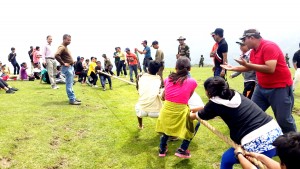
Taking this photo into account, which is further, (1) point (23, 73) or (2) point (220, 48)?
(1) point (23, 73)

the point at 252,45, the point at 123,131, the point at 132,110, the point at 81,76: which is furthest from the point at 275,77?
the point at 81,76

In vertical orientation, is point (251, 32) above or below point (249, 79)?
above

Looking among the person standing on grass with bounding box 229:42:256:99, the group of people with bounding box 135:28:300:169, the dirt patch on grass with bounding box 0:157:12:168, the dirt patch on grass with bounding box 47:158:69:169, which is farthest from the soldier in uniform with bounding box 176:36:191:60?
the dirt patch on grass with bounding box 0:157:12:168

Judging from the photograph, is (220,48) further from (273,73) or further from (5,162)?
(5,162)

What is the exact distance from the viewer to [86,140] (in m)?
7.82

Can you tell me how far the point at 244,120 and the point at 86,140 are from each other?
503 centimetres

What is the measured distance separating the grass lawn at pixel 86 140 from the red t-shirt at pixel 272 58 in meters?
2.00

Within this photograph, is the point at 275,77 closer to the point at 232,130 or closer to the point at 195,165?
the point at 232,130

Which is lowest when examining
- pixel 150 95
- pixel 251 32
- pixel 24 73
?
pixel 24 73

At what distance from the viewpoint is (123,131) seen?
8.47 meters

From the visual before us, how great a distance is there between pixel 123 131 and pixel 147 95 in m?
1.69

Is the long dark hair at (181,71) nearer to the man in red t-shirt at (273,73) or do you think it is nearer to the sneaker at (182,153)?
the man in red t-shirt at (273,73)

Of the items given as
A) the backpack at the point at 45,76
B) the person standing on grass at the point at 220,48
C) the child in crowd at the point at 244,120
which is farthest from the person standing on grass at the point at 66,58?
the backpack at the point at 45,76

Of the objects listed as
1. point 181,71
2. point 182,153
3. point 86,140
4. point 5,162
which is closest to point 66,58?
point 86,140
